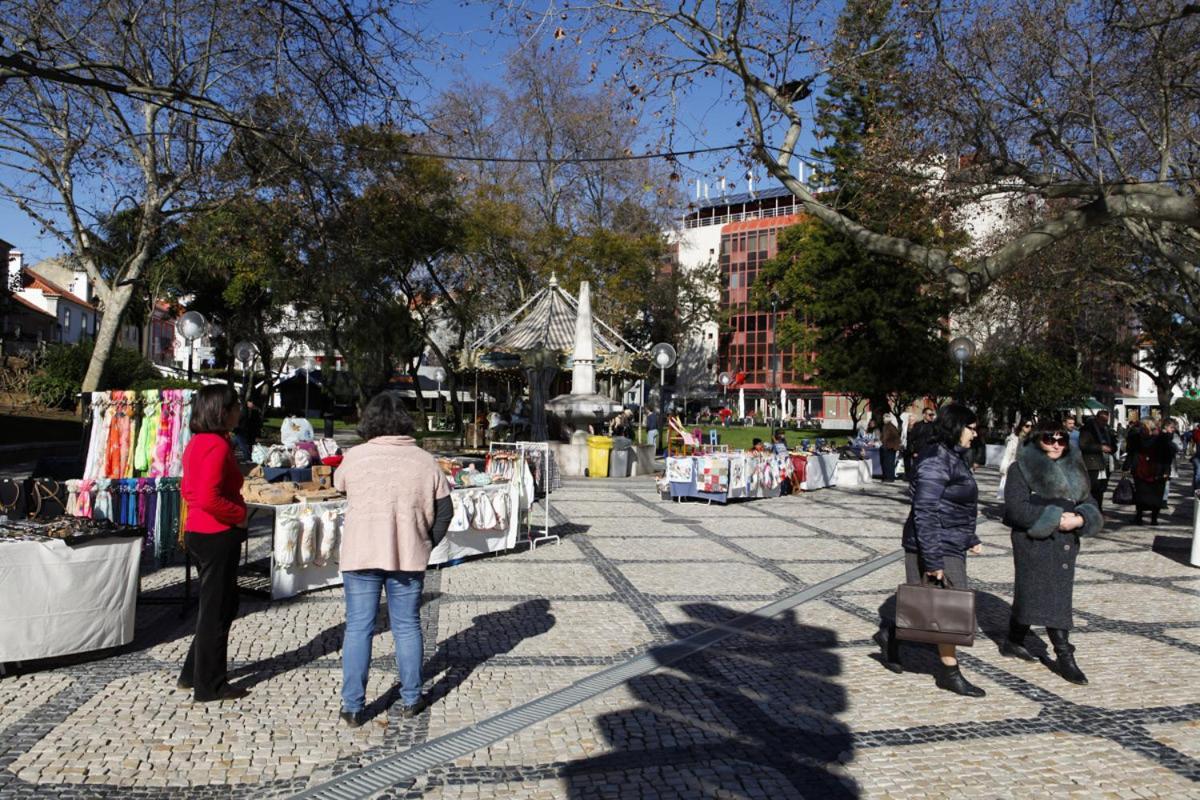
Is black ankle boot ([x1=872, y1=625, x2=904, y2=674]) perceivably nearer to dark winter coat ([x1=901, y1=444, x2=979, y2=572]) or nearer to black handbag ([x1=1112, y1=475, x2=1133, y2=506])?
dark winter coat ([x1=901, y1=444, x2=979, y2=572])

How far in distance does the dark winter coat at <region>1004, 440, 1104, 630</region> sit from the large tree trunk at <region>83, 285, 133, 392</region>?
1452 cm

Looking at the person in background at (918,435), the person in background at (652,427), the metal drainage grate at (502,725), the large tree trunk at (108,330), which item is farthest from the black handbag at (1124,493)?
the large tree trunk at (108,330)

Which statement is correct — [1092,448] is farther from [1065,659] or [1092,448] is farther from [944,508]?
[944,508]

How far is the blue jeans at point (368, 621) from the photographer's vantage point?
4559mm

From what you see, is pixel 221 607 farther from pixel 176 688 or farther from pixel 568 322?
pixel 568 322

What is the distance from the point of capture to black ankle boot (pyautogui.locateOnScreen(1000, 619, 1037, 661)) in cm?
600

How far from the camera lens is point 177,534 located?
25.9ft

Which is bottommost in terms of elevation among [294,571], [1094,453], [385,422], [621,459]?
[294,571]

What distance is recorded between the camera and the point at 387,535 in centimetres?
448

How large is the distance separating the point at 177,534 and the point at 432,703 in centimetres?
401

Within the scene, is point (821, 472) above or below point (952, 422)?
below

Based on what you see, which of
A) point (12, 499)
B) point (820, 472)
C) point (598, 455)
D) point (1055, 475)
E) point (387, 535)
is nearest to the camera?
point (387, 535)

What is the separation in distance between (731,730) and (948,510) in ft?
5.96

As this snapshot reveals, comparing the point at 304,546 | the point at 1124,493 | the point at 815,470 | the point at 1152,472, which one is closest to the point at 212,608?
the point at 304,546
